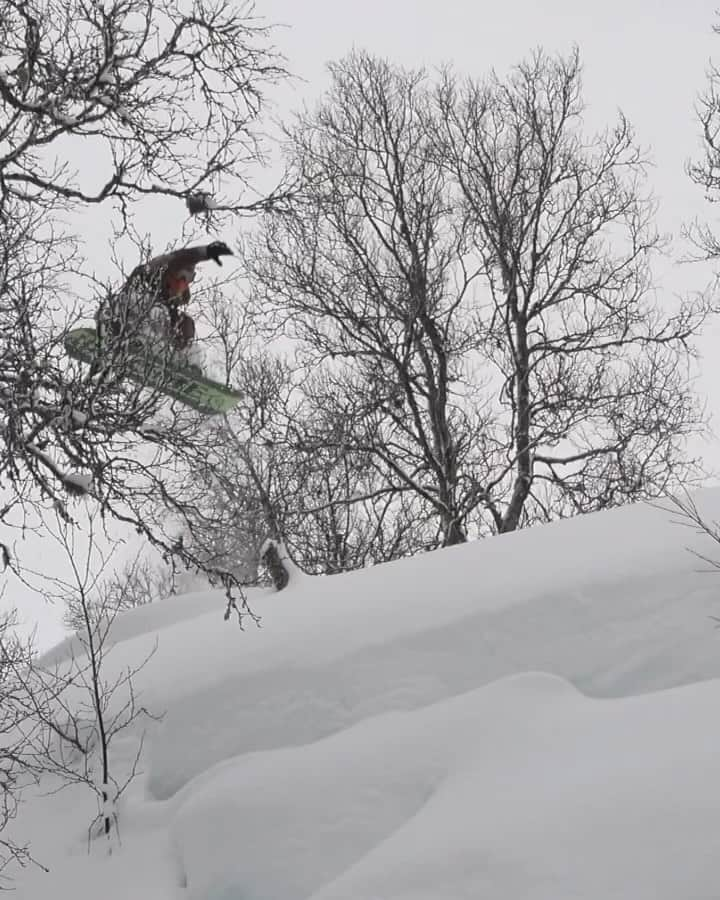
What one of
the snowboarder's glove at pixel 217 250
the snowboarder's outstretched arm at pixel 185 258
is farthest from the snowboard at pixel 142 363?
the snowboarder's glove at pixel 217 250

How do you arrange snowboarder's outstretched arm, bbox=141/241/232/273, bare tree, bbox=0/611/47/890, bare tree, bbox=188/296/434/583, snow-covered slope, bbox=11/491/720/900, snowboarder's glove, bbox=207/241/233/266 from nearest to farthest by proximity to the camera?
1. snow-covered slope, bbox=11/491/720/900
2. bare tree, bbox=0/611/47/890
3. snowboarder's outstretched arm, bbox=141/241/232/273
4. snowboarder's glove, bbox=207/241/233/266
5. bare tree, bbox=188/296/434/583

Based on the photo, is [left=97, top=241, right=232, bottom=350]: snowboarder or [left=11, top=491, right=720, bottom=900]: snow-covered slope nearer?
[left=11, top=491, right=720, bottom=900]: snow-covered slope

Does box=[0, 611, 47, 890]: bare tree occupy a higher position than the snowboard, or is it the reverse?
the snowboard

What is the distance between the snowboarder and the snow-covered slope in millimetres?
2432

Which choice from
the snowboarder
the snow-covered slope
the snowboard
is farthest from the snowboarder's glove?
the snow-covered slope

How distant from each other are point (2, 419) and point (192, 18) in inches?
129

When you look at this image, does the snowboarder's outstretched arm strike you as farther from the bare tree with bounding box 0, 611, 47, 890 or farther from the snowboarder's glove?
the bare tree with bounding box 0, 611, 47, 890

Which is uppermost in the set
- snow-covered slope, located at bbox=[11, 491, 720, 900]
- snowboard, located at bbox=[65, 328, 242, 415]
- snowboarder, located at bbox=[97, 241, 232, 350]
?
snowboarder, located at bbox=[97, 241, 232, 350]

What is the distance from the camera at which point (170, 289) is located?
23.6 feet

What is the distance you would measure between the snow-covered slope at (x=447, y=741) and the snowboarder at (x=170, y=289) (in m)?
2.43

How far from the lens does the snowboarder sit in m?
6.23

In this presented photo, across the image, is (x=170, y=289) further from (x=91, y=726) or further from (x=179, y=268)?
(x=91, y=726)

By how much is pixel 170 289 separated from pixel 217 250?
495 millimetres

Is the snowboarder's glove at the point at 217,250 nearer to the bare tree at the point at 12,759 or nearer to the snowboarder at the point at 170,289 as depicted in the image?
the snowboarder at the point at 170,289
